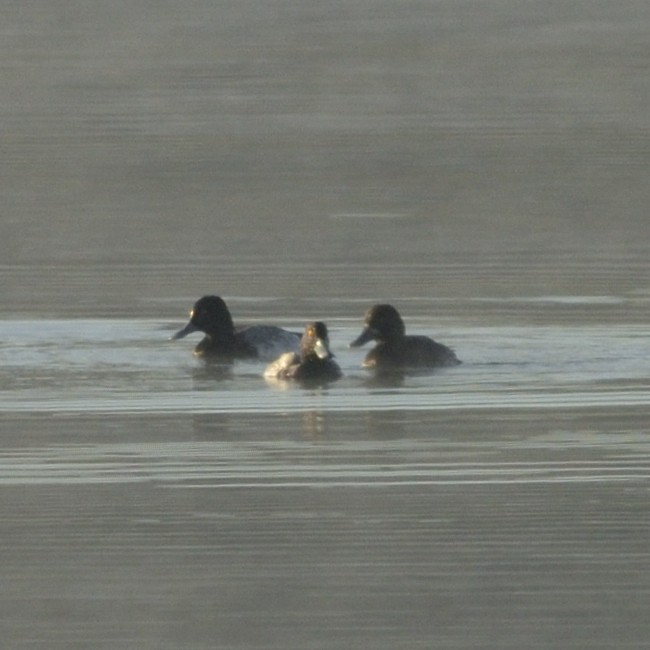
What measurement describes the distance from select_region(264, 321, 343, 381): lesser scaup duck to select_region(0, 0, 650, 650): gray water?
10 cm

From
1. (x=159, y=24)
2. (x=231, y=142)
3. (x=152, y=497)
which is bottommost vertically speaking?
(x=152, y=497)

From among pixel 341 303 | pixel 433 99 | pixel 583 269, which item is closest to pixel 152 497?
pixel 341 303

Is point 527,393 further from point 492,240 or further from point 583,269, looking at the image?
point 492,240

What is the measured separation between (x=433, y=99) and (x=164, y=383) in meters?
8.89

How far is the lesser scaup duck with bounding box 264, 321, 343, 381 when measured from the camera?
9.20 meters

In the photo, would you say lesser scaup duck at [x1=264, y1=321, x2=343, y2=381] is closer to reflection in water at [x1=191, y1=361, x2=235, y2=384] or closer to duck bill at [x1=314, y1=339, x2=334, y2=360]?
duck bill at [x1=314, y1=339, x2=334, y2=360]

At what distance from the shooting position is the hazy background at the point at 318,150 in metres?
12.8

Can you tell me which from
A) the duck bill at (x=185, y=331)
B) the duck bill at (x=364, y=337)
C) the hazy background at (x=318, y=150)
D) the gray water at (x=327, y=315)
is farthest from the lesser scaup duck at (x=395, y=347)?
the hazy background at (x=318, y=150)

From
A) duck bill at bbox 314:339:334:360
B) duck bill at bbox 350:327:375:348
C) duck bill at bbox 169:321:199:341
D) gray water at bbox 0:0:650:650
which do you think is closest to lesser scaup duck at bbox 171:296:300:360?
duck bill at bbox 169:321:199:341

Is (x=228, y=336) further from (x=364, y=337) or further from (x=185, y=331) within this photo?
(x=364, y=337)

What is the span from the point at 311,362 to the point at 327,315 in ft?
6.78

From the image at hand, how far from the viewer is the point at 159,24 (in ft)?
66.4

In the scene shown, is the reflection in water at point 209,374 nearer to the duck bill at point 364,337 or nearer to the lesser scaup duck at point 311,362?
the lesser scaup duck at point 311,362

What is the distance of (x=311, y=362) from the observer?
923 cm
